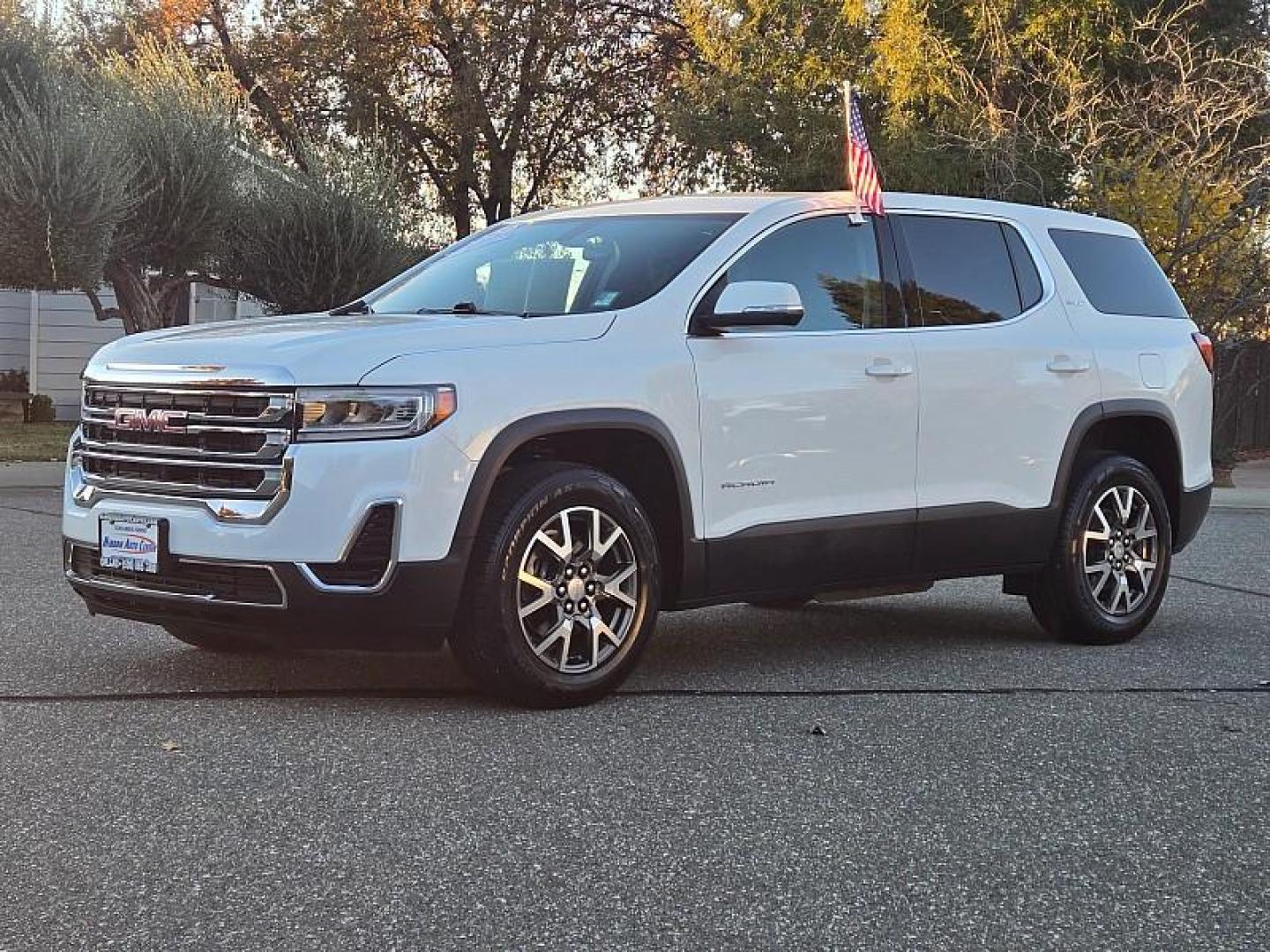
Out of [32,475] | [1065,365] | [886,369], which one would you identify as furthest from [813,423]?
[32,475]

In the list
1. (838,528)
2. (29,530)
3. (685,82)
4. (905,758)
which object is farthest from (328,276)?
(905,758)

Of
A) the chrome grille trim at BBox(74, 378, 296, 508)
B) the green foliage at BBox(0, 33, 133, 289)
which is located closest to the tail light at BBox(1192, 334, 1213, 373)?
the chrome grille trim at BBox(74, 378, 296, 508)

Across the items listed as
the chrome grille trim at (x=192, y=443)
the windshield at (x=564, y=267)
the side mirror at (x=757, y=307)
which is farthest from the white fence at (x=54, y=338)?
the side mirror at (x=757, y=307)

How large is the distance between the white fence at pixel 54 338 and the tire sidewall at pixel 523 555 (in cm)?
2283

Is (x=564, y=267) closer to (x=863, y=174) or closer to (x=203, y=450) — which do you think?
(x=863, y=174)

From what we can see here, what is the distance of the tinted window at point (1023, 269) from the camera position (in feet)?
23.9

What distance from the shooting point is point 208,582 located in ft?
17.6

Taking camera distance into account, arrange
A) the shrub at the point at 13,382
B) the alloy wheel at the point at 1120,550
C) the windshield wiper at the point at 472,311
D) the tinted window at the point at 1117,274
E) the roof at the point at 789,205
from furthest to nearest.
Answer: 1. the shrub at the point at 13,382
2. the tinted window at the point at 1117,274
3. the alloy wheel at the point at 1120,550
4. the roof at the point at 789,205
5. the windshield wiper at the point at 472,311

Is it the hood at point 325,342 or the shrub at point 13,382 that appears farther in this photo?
the shrub at point 13,382

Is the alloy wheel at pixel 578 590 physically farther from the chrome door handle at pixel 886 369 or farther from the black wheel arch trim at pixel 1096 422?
Result: the black wheel arch trim at pixel 1096 422

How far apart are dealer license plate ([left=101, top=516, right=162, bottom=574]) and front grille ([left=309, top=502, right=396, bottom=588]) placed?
63 centimetres

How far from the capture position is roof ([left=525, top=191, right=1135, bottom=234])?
6586 mm

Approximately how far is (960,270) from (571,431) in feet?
7.48

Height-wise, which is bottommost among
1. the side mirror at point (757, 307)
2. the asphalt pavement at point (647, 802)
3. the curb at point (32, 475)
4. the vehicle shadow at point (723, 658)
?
the curb at point (32, 475)
